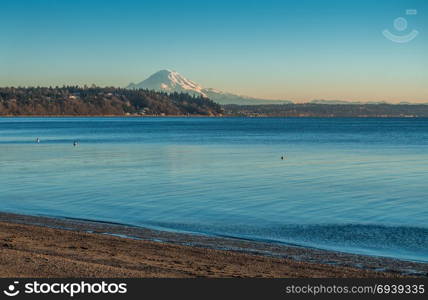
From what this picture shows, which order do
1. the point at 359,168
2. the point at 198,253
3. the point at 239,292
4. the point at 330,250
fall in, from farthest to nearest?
the point at 359,168 < the point at 330,250 < the point at 198,253 < the point at 239,292

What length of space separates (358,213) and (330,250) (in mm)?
7313

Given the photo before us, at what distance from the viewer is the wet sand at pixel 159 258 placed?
41.9 ft

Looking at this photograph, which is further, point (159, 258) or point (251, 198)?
point (251, 198)

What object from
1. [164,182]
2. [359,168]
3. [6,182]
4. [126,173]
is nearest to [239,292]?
[164,182]

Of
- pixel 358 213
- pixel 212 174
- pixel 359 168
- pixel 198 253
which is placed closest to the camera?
pixel 198 253

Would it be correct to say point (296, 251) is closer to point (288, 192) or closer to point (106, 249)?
point (106, 249)

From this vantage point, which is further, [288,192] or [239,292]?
[288,192]

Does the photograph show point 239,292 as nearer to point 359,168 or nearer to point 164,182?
point 164,182

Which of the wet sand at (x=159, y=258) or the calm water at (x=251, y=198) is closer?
the wet sand at (x=159, y=258)

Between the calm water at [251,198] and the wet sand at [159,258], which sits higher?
the wet sand at [159,258]

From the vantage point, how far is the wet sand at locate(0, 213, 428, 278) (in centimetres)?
1277

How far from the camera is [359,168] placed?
46.7 metres

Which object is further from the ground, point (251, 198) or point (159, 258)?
point (159, 258)

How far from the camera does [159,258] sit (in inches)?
591
